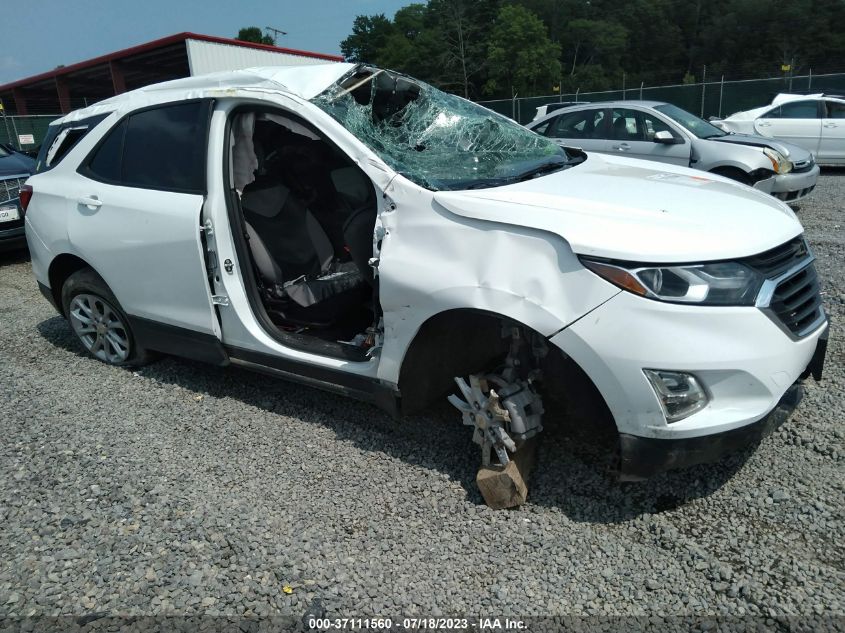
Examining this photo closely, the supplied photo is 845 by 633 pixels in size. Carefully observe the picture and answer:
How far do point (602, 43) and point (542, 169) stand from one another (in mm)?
92679

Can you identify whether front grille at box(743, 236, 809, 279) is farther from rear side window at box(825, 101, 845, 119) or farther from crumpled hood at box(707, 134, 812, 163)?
Answer: rear side window at box(825, 101, 845, 119)

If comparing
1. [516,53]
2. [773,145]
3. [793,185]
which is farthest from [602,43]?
[793,185]

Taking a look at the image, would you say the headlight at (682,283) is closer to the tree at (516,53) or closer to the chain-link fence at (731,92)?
the chain-link fence at (731,92)

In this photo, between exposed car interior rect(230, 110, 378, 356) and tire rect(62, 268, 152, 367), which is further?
tire rect(62, 268, 152, 367)

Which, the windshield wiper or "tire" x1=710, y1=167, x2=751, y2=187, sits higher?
the windshield wiper

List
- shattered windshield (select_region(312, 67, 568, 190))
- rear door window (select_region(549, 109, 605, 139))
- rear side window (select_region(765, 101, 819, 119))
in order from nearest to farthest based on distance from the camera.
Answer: shattered windshield (select_region(312, 67, 568, 190)) → rear door window (select_region(549, 109, 605, 139)) → rear side window (select_region(765, 101, 819, 119))

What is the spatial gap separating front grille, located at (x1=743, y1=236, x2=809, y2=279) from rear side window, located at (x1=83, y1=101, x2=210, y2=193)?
9.16 ft

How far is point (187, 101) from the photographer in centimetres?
372

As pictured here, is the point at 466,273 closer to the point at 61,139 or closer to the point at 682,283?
the point at 682,283

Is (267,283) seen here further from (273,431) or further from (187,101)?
(187,101)

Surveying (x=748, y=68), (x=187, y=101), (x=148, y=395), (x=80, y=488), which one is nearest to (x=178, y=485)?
(x=80, y=488)

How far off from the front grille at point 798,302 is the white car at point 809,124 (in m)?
11.0

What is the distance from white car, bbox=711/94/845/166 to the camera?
492 inches

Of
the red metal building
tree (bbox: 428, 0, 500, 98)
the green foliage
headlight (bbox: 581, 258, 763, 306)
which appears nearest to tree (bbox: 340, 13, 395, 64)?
the green foliage
